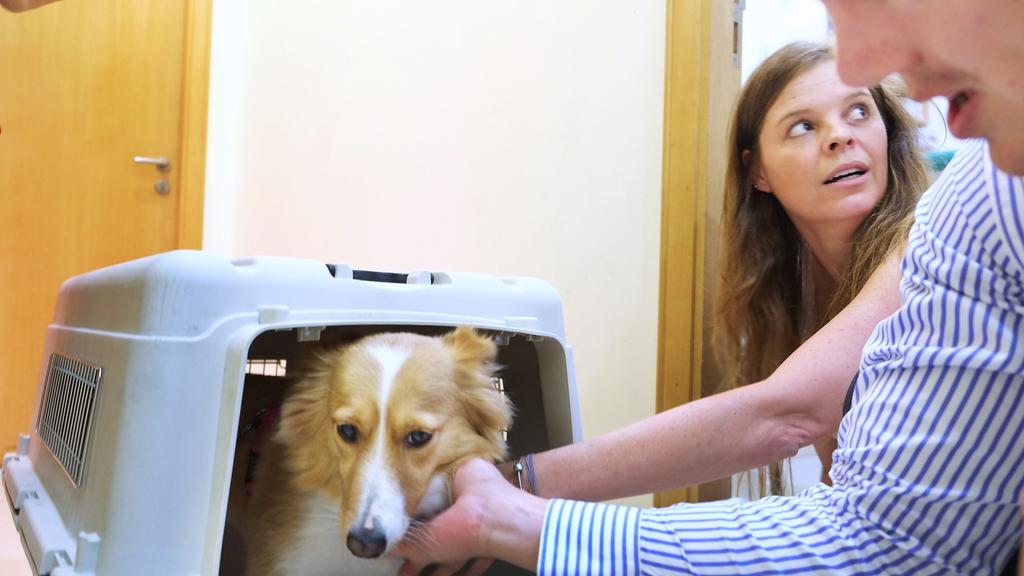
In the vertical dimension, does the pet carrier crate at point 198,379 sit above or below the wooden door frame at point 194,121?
below

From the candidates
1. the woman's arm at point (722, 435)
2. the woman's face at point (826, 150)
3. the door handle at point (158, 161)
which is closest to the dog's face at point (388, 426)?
the woman's arm at point (722, 435)

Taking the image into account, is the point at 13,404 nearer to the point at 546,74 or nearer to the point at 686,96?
the point at 546,74

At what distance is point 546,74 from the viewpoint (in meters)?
1.77

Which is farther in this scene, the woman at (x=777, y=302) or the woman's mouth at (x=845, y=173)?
the woman's mouth at (x=845, y=173)

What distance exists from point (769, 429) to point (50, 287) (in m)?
2.29

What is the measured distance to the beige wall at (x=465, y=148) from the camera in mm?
1636

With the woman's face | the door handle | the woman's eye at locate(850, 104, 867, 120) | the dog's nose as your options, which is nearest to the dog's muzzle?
the dog's nose

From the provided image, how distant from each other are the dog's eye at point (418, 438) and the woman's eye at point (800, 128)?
841 mm

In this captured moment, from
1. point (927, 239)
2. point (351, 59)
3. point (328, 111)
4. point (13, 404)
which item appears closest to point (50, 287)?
point (13, 404)

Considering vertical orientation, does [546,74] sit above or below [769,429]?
above

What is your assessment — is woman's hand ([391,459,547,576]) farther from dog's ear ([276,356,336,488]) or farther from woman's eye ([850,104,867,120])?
woman's eye ([850,104,867,120])

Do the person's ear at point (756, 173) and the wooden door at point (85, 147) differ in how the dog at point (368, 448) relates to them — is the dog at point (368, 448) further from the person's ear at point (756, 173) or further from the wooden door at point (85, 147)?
the wooden door at point (85, 147)

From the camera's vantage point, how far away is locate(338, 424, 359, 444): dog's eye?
29.2 inches

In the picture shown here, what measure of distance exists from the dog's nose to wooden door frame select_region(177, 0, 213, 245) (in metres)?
2.00
